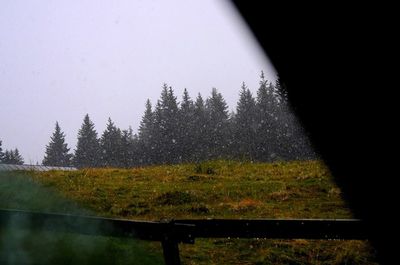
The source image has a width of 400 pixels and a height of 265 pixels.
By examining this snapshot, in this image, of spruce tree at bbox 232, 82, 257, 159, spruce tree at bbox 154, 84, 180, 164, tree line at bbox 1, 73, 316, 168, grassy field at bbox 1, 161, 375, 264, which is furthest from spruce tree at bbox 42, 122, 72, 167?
grassy field at bbox 1, 161, 375, 264

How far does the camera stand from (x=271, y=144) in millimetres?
74750

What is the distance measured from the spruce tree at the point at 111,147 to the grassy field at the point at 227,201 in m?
73.2

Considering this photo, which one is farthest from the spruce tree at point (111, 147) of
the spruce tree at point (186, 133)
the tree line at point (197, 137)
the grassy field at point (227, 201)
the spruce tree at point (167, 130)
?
the grassy field at point (227, 201)

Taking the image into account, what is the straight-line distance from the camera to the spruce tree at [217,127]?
8074 centimetres

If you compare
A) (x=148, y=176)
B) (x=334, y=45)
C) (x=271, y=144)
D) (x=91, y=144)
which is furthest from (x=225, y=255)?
(x=91, y=144)

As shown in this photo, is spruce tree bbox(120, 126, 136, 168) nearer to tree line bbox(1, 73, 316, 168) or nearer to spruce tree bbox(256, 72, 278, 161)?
tree line bbox(1, 73, 316, 168)

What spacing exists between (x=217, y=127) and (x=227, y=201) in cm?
7918

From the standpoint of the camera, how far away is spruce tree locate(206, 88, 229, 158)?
80744mm

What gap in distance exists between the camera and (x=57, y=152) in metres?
104

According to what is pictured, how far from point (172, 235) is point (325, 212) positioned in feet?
19.3

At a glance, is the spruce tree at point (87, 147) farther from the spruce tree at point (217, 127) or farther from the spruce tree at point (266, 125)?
the spruce tree at point (266, 125)

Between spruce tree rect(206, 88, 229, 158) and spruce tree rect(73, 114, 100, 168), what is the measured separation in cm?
3137

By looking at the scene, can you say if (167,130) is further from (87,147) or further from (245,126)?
(87,147)

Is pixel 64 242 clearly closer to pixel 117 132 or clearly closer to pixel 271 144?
pixel 271 144
